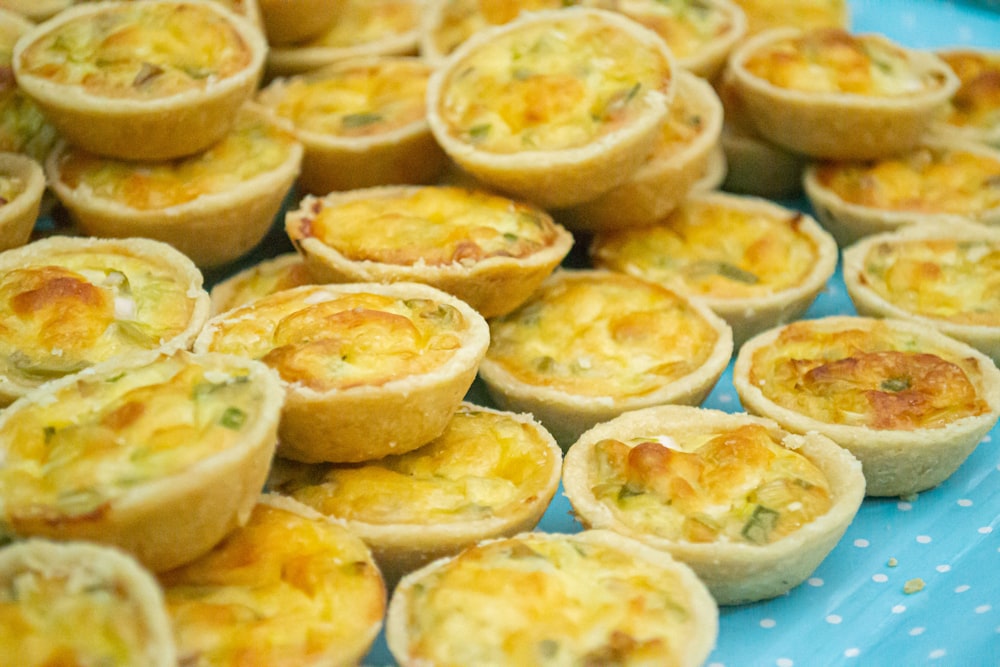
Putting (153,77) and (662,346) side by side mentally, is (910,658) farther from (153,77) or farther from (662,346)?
(153,77)

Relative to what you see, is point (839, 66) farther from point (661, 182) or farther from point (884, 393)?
point (884, 393)

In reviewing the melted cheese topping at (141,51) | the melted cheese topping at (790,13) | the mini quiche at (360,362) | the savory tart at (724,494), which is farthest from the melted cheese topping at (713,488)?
the melted cheese topping at (790,13)

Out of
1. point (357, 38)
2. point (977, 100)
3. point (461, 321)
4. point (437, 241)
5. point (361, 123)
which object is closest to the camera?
point (461, 321)

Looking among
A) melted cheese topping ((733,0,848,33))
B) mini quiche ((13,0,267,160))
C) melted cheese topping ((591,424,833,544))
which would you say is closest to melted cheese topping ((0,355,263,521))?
melted cheese topping ((591,424,833,544))

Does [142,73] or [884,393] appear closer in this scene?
[884,393]

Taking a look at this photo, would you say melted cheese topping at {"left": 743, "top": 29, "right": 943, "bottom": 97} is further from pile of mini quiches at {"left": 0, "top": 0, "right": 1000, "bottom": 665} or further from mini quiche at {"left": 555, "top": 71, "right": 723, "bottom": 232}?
mini quiche at {"left": 555, "top": 71, "right": 723, "bottom": 232}

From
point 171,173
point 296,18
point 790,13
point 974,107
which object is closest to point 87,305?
point 171,173
